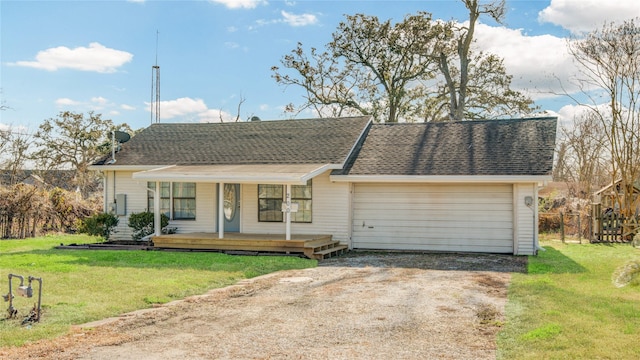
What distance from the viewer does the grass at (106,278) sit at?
6793 mm

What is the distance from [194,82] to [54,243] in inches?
478

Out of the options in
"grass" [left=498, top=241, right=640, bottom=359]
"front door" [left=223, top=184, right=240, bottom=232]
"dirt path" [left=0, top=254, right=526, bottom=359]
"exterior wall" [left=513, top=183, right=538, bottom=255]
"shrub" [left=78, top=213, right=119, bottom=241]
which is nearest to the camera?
"grass" [left=498, top=241, right=640, bottom=359]

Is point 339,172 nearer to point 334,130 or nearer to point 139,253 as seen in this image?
point 334,130

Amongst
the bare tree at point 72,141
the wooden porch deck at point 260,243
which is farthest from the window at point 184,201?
the bare tree at point 72,141

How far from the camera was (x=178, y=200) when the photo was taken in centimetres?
1716

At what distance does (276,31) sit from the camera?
853 inches

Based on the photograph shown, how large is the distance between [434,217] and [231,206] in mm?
6103

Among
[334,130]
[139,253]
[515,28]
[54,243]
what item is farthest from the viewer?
[515,28]

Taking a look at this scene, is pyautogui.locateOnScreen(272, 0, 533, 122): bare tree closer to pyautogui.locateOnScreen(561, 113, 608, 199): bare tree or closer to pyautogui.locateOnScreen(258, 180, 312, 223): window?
pyautogui.locateOnScreen(561, 113, 608, 199): bare tree

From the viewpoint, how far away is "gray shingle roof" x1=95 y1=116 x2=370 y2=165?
55.8 ft

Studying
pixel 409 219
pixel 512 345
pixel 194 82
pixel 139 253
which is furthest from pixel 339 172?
pixel 194 82

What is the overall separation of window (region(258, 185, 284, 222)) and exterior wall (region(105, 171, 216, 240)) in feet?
5.12

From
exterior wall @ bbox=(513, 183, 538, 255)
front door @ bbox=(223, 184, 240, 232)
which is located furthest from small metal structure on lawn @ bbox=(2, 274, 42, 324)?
exterior wall @ bbox=(513, 183, 538, 255)

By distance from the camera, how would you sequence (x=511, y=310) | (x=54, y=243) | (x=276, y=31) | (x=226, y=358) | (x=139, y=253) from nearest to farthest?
(x=226, y=358)
(x=511, y=310)
(x=139, y=253)
(x=54, y=243)
(x=276, y=31)
